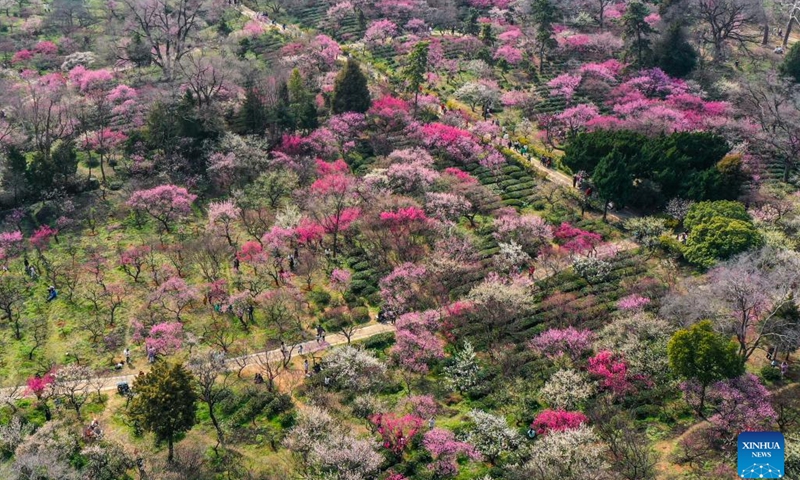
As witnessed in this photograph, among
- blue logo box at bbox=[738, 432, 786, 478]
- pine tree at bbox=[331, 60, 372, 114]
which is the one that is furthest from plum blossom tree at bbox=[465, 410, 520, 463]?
pine tree at bbox=[331, 60, 372, 114]

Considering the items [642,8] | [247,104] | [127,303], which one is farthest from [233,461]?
[642,8]

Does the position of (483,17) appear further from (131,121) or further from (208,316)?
(208,316)

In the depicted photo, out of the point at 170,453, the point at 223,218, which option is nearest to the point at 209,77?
the point at 223,218

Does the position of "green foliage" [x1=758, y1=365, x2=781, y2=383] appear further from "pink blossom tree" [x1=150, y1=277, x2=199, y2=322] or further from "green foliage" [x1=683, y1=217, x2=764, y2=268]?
"pink blossom tree" [x1=150, y1=277, x2=199, y2=322]

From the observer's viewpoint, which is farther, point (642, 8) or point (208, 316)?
point (642, 8)

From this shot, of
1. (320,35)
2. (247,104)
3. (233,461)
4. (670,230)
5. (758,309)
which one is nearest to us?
(233,461)

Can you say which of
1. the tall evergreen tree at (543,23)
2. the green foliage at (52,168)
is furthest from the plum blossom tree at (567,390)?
the tall evergreen tree at (543,23)
